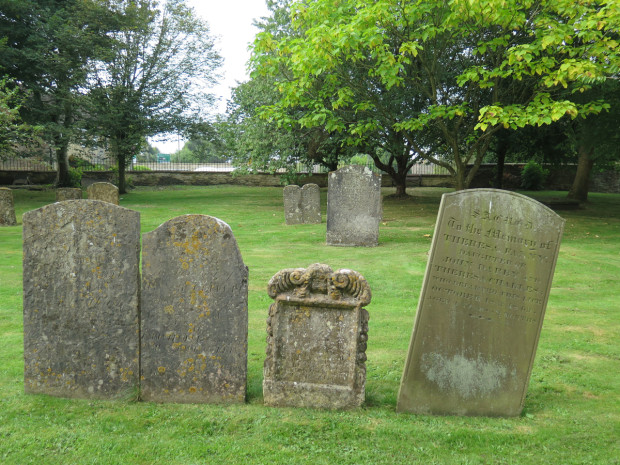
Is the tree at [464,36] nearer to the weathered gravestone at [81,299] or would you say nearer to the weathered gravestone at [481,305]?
the weathered gravestone at [481,305]

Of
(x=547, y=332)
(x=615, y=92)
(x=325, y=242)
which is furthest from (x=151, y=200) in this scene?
(x=547, y=332)

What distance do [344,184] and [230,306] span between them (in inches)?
359

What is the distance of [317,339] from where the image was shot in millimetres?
Result: 4418

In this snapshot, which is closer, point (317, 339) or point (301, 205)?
point (317, 339)

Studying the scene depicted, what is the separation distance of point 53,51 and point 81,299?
2674 cm

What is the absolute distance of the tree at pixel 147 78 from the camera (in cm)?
2842

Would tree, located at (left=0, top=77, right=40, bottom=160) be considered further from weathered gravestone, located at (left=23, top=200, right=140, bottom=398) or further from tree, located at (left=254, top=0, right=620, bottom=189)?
weathered gravestone, located at (left=23, top=200, right=140, bottom=398)

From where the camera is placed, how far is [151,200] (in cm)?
2748

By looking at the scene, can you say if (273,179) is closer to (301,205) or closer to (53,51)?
(53,51)

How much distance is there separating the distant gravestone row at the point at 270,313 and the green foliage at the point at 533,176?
31538 millimetres

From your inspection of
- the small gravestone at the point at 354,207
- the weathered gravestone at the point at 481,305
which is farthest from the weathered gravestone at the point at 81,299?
the small gravestone at the point at 354,207

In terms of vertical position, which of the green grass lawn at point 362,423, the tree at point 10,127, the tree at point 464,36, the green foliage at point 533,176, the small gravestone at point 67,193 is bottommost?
the green grass lawn at point 362,423

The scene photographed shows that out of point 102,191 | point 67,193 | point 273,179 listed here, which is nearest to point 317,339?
point 102,191

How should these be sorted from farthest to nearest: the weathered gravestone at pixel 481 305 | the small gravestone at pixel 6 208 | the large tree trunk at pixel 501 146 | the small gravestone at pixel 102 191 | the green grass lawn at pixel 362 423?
the large tree trunk at pixel 501 146, the small gravestone at pixel 102 191, the small gravestone at pixel 6 208, the weathered gravestone at pixel 481 305, the green grass lawn at pixel 362 423
